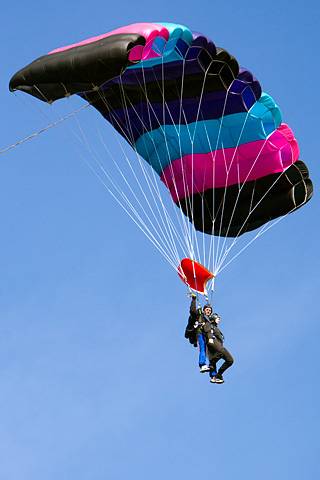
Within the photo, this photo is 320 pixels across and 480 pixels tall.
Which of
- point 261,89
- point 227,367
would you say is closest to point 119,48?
point 261,89

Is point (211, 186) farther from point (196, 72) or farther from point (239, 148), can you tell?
point (196, 72)

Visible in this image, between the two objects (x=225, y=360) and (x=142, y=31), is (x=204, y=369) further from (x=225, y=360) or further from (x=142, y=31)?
(x=142, y=31)

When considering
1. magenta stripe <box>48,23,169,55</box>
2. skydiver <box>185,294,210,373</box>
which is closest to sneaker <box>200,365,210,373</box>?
skydiver <box>185,294,210,373</box>

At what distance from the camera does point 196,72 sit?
22625mm

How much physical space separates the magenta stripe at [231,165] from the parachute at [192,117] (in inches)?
0.6

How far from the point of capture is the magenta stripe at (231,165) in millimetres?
23672

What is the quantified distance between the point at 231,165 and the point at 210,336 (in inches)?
148

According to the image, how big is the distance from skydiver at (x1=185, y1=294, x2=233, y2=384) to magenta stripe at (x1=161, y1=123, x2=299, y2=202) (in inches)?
98.0

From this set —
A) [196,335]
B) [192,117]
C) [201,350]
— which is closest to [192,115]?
[192,117]

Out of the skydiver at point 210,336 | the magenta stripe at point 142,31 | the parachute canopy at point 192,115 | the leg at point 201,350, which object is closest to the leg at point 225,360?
the skydiver at point 210,336

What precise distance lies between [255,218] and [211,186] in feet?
2.89

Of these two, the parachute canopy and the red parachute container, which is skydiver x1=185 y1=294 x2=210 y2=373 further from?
the parachute canopy

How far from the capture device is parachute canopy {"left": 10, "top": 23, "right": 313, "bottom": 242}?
21.4 meters

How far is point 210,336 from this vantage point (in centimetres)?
2134
